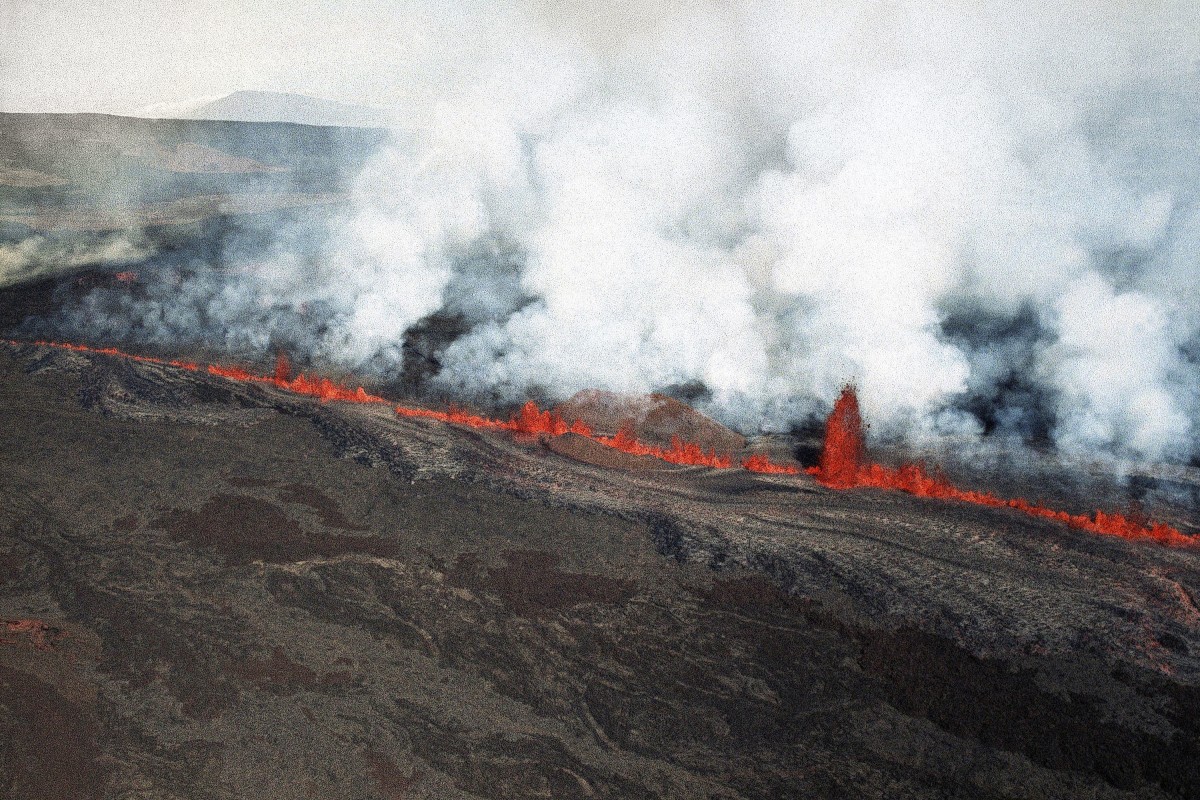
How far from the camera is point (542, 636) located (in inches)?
361

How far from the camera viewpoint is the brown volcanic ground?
723cm

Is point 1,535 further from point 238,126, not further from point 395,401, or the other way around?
point 238,126

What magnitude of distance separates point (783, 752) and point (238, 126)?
73.7m

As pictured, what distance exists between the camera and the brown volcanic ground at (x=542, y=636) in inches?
285

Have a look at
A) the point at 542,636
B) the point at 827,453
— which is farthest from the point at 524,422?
the point at 542,636

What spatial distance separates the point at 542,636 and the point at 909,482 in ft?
32.1

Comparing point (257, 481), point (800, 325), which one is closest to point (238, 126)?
point (800, 325)

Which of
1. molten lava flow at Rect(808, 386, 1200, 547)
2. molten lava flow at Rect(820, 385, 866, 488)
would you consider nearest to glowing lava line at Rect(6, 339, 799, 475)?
molten lava flow at Rect(820, 385, 866, 488)

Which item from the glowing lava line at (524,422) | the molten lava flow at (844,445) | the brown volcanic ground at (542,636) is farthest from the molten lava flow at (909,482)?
the brown volcanic ground at (542,636)

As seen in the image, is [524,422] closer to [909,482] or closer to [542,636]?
[909,482]

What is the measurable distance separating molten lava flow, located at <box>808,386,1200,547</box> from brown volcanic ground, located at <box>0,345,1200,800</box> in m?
1.22

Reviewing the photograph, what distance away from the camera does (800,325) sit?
82.0 ft

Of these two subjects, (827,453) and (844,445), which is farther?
(844,445)

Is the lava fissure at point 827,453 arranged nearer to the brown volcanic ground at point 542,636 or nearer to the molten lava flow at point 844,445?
the molten lava flow at point 844,445
